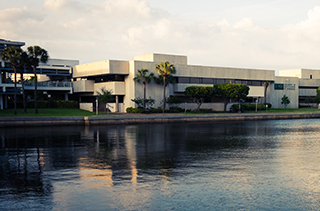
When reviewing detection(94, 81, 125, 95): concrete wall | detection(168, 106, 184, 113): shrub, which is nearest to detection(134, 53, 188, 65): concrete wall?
detection(94, 81, 125, 95): concrete wall

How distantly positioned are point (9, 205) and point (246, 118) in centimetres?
5092

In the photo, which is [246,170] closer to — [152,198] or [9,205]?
[152,198]

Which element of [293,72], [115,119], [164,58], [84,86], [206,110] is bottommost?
[115,119]

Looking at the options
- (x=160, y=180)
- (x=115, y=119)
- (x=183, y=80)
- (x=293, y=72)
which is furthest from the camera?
(x=293, y=72)

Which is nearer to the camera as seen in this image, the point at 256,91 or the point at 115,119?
the point at 115,119

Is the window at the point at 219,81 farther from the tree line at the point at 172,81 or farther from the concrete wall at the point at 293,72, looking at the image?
the concrete wall at the point at 293,72

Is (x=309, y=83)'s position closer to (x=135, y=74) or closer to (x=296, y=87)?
(x=296, y=87)

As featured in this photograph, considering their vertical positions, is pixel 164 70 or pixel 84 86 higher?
pixel 164 70

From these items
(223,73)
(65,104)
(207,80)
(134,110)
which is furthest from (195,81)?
(65,104)

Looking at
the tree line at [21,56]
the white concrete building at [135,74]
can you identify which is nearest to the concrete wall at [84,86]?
the white concrete building at [135,74]

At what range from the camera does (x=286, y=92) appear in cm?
8206

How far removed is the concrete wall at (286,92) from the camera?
79.9 m

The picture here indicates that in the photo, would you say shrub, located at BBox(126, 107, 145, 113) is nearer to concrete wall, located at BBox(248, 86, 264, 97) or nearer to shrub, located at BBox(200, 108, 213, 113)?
shrub, located at BBox(200, 108, 213, 113)

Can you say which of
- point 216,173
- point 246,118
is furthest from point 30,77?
point 216,173
